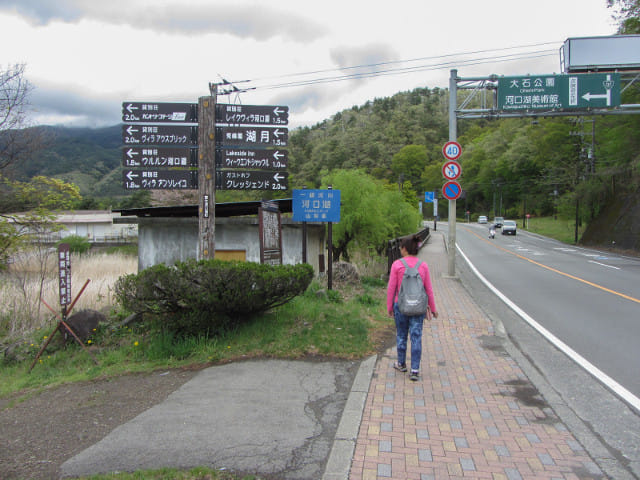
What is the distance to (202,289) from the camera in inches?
234

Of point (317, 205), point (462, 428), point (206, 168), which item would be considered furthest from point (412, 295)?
point (206, 168)

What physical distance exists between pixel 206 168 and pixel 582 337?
24.4 ft

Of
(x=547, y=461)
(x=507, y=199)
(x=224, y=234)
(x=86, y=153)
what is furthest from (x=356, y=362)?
(x=507, y=199)

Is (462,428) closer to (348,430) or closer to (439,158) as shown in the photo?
(348,430)

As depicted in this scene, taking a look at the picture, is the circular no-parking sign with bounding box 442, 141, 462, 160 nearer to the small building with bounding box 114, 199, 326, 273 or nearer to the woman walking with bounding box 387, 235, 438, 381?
the small building with bounding box 114, 199, 326, 273

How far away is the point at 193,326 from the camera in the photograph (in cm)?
650

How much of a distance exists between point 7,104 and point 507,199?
328ft

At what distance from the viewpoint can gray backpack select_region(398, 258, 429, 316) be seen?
5.01 metres

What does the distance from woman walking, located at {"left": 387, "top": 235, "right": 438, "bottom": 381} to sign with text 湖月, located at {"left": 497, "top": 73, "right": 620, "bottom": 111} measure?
13.1 meters

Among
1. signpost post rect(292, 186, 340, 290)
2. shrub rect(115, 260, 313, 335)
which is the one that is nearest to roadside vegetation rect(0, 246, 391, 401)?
shrub rect(115, 260, 313, 335)

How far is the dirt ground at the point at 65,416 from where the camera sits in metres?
3.64

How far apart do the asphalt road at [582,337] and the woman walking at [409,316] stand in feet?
4.54

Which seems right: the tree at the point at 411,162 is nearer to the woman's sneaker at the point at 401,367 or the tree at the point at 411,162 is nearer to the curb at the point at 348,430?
the woman's sneaker at the point at 401,367

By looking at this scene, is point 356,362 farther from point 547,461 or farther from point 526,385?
point 547,461
